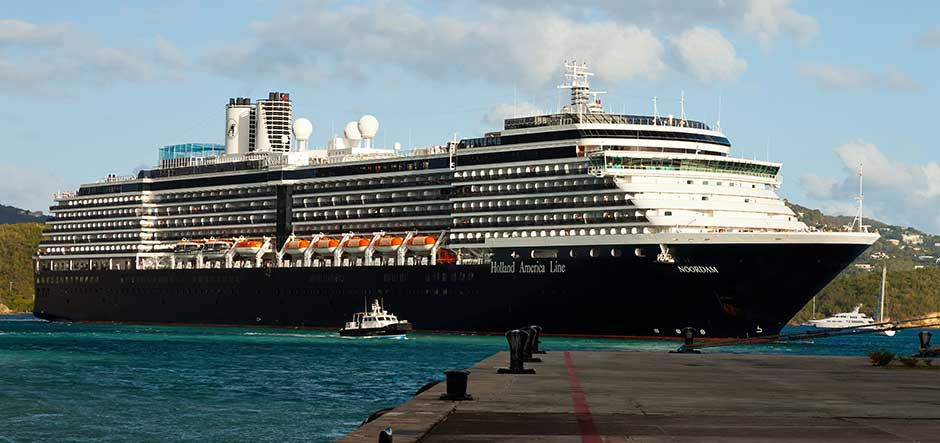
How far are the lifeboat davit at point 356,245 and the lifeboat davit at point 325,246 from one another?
4.16 feet

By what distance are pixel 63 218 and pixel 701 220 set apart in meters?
74.0

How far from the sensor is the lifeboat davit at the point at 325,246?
109 metres

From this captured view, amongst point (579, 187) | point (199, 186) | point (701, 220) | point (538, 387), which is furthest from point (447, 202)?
point (538, 387)

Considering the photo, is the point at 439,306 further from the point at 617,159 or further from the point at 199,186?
the point at 199,186

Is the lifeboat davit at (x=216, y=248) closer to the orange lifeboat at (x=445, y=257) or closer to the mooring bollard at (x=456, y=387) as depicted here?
the orange lifeboat at (x=445, y=257)

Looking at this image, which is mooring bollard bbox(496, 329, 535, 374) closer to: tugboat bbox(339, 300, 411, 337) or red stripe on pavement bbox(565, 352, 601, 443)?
red stripe on pavement bbox(565, 352, 601, 443)

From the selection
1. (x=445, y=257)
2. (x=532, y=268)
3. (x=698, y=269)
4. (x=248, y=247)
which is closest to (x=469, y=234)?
(x=445, y=257)

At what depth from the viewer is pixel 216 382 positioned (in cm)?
5506

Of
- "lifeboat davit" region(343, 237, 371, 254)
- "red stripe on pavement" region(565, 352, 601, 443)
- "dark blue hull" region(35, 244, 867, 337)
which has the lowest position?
"red stripe on pavement" region(565, 352, 601, 443)

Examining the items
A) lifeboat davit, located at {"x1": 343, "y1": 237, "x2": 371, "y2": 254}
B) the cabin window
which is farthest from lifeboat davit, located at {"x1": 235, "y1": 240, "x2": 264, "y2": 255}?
the cabin window

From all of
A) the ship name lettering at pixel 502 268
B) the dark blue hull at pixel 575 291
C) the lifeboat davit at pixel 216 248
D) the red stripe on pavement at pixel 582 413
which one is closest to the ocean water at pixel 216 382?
the dark blue hull at pixel 575 291

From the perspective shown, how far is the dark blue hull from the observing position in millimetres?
84250

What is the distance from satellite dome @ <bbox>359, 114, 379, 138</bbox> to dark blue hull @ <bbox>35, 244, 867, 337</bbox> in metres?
14.8

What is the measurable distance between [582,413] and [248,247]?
93.6m
